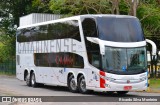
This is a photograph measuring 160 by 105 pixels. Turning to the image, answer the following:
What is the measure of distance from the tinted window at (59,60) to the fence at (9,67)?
3051 cm

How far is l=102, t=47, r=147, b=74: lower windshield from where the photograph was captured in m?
21.0

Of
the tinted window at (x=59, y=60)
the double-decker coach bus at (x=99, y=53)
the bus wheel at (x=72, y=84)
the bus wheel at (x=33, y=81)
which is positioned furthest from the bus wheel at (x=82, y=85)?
the bus wheel at (x=33, y=81)

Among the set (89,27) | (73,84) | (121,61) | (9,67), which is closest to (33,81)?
(73,84)

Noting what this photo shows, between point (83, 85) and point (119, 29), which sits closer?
point (119, 29)

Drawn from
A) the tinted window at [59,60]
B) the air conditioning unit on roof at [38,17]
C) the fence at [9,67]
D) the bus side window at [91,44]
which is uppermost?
the air conditioning unit on roof at [38,17]

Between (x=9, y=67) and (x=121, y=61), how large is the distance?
133 feet

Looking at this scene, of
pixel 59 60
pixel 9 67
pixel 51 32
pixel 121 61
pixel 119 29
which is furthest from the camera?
pixel 9 67

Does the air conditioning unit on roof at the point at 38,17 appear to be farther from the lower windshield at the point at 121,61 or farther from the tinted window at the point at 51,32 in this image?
the lower windshield at the point at 121,61

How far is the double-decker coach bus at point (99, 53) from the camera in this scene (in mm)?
21031

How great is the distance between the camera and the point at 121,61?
21094 millimetres

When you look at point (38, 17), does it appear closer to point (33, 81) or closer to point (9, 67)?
point (33, 81)

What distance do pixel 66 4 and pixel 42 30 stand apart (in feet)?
32.9

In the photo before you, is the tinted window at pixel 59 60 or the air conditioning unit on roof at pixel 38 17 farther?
the air conditioning unit on roof at pixel 38 17

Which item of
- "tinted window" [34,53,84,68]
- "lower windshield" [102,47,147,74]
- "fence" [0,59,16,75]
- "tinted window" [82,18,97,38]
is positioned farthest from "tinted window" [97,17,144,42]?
"fence" [0,59,16,75]
